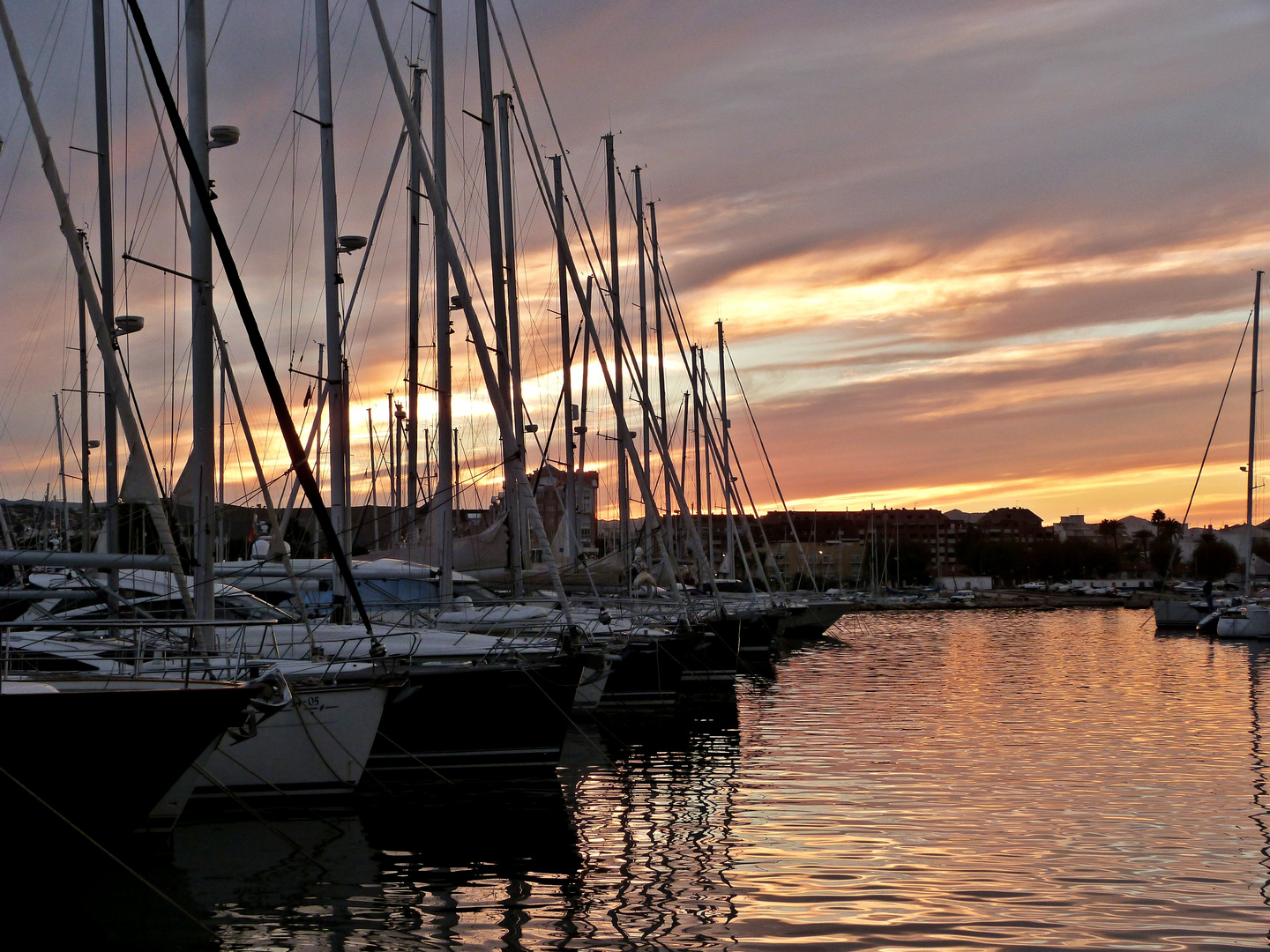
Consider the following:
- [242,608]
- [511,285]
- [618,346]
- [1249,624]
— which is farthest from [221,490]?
[1249,624]

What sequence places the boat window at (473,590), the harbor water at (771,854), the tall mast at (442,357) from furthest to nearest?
the boat window at (473,590) < the tall mast at (442,357) < the harbor water at (771,854)

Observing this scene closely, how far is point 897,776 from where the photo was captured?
1803 cm

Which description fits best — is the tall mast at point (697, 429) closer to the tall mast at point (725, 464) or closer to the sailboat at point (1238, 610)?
the tall mast at point (725, 464)

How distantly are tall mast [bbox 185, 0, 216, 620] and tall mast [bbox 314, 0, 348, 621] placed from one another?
11.8ft

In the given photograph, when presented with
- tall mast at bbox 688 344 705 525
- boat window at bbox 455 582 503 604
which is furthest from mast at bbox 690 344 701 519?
boat window at bbox 455 582 503 604

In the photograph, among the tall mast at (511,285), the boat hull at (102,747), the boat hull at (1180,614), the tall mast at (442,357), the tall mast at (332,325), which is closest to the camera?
the boat hull at (102,747)

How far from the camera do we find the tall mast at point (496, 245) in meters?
23.1

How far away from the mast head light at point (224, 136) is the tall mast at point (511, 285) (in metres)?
6.47

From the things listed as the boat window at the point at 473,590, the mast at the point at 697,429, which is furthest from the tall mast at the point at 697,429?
the boat window at the point at 473,590

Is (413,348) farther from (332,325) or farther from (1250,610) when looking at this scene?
(1250,610)

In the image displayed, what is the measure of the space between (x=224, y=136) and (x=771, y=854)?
37.5 feet

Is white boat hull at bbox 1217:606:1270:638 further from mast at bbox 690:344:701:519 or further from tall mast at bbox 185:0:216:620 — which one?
tall mast at bbox 185:0:216:620

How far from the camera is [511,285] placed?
26.9 m

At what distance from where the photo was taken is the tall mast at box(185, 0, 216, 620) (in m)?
15.1
